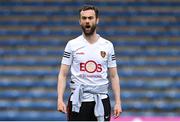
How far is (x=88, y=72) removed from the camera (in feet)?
12.2

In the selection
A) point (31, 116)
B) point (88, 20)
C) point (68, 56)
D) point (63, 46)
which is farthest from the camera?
point (63, 46)

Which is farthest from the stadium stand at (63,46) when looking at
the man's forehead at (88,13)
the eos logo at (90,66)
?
the man's forehead at (88,13)

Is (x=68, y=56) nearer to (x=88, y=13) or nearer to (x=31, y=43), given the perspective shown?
(x=88, y=13)

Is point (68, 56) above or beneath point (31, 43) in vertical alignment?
beneath

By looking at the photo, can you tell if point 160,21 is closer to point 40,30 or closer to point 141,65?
point 141,65

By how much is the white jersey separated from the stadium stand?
3.97 meters

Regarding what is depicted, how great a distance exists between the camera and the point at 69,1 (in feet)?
31.0

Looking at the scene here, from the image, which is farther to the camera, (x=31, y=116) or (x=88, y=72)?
(x=31, y=116)

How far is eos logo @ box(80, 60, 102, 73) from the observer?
3727 millimetres

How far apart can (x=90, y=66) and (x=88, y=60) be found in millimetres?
44

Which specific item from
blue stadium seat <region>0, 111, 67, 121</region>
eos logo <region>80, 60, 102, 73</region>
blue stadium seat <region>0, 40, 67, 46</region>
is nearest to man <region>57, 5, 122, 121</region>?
eos logo <region>80, 60, 102, 73</region>

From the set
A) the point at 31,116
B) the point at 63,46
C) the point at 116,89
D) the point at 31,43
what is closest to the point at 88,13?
the point at 116,89

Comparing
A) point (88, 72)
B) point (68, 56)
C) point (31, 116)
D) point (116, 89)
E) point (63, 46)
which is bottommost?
point (31, 116)

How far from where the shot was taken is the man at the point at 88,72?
146 inches
